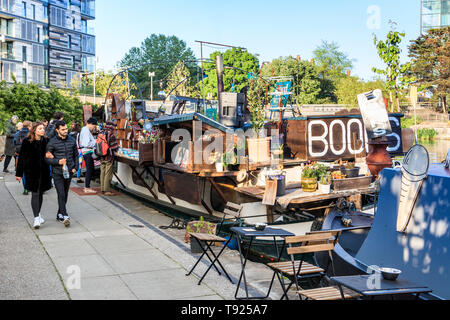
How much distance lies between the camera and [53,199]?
38.2 ft

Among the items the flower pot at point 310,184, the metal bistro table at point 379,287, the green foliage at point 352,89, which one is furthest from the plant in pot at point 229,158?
the green foliage at point 352,89

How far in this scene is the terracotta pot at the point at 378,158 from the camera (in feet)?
31.8

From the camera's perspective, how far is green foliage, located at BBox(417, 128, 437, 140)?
51562mm

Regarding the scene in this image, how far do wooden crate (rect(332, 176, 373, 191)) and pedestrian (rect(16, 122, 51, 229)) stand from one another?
519 cm

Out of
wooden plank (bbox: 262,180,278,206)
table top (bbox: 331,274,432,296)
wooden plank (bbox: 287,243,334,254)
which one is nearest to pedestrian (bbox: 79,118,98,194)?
wooden plank (bbox: 262,180,278,206)

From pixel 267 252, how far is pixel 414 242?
3.79m

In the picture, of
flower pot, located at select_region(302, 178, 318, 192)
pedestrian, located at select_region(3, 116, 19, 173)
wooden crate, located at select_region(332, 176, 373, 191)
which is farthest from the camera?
pedestrian, located at select_region(3, 116, 19, 173)

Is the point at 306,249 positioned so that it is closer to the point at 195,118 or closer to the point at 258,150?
the point at 258,150

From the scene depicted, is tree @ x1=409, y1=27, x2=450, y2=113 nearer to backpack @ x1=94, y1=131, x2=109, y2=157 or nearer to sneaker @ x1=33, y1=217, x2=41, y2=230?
backpack @ x1=94, y1=131, x2=109, y2=157

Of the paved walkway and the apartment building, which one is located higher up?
the apartment building

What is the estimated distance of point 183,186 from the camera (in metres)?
11.4

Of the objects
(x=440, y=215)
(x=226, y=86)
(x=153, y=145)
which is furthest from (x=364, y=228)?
(x=226, y=86)

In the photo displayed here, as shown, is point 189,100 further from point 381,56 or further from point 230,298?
point 230,298

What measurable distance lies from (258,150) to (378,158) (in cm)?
244
